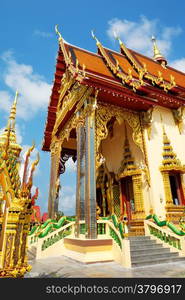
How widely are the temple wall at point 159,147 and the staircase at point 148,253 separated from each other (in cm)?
145

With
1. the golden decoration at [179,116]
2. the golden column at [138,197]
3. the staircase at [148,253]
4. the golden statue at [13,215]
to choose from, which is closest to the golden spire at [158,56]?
the golden decoration at [179,116]

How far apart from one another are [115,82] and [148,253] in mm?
6101

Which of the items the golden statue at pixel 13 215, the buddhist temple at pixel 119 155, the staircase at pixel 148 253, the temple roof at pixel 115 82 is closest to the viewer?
the golden statue at pixel 13 215

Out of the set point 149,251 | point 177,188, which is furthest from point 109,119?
point 149,251

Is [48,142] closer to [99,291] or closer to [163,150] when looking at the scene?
[163,150]

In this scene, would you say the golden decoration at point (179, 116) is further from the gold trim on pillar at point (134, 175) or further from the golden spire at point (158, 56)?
the golden spire at point (158, 56)

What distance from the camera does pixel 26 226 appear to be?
3033 mm

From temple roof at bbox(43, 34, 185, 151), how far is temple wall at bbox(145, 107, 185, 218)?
24.6 inches

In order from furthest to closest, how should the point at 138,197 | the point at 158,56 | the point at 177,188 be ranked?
the point at 158,56
the point at 177,188
the point at 138,197

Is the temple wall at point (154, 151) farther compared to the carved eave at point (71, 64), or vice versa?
the temple wall at point (154, 151)

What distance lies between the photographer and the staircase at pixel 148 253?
5.27 m

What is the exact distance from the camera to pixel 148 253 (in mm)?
5750

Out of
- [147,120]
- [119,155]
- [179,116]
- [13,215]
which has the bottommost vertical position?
[13,215]

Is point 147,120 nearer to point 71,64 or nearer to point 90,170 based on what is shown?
point 90,170
